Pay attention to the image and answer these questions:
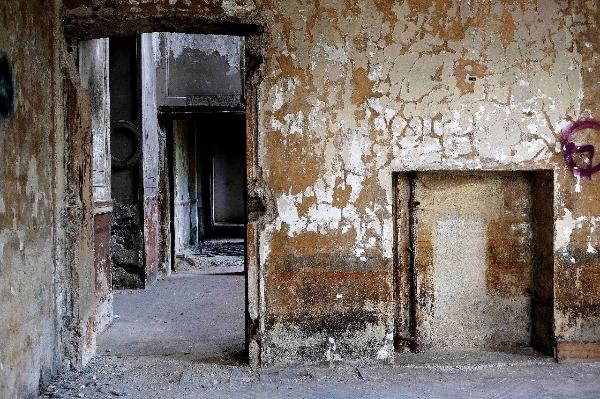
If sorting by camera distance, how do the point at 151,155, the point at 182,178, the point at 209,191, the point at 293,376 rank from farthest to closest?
1. the point at 209,191
2. the point at 182,178
3. the point at 151,155
4. the point at 293,376

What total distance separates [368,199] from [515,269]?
1275mm

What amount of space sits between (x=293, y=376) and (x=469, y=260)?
1.56 meters

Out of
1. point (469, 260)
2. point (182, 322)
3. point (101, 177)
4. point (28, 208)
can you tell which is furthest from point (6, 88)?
point (469, 260)

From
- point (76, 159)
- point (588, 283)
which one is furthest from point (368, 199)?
point (76, 159)

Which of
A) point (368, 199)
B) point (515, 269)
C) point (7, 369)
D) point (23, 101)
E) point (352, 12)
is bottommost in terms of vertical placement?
point (7, 369)

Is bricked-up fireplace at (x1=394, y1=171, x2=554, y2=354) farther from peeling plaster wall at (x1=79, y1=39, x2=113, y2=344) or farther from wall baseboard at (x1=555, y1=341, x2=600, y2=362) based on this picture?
peeling plaster wall at (x1=79, y1=39, x2=113, y2=344)

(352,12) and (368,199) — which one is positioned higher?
(352,12)

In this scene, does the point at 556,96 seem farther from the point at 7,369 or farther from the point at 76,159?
the point at 7,369

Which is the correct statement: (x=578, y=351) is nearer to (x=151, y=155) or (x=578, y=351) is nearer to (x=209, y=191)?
(x=151, y=155)

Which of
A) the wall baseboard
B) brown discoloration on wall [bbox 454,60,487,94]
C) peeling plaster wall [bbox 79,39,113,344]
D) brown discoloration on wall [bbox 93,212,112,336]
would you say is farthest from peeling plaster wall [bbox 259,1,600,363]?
brown discoloration on wall [bbox 93,212,112,336]

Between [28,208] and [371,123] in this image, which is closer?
[28,208]

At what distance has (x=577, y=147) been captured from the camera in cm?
423

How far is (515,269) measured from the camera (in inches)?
176

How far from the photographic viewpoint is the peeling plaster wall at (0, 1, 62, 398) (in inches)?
122
